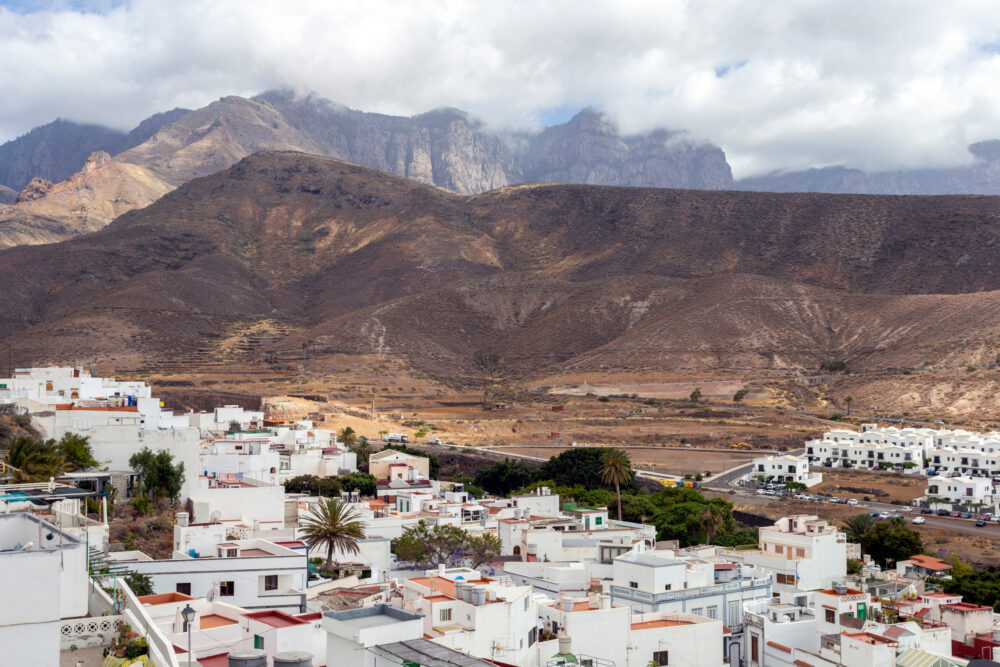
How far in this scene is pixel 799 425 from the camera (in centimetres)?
8969

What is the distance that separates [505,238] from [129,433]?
166 m

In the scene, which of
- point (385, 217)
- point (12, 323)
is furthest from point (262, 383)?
point (385, 217)

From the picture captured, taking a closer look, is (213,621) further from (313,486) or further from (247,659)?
(313,486)

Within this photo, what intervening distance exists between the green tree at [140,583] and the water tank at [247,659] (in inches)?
217

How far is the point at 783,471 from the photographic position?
65.6 metres

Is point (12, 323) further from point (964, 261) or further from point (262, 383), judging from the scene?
point (964, 261)

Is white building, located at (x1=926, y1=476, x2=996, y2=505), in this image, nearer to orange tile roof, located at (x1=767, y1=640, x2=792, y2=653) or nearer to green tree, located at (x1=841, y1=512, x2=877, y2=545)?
green tree, located at (x1=841, y1=512, x2=877, y2=545)

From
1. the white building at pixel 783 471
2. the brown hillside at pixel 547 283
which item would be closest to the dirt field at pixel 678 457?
the white building at pixel 783 471

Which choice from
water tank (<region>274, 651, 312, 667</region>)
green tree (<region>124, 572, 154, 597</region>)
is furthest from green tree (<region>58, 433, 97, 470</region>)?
water tank (<region>274, 651, 312, 667</region>)

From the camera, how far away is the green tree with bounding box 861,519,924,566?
135 ft

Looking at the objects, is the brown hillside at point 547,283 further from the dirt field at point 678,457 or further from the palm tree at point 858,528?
the palm tree at point 858,528

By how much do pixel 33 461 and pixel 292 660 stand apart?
15.7 meters

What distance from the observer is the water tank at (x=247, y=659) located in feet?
46.2

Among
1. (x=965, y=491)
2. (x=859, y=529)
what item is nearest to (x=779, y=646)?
(x=859, y=529)
